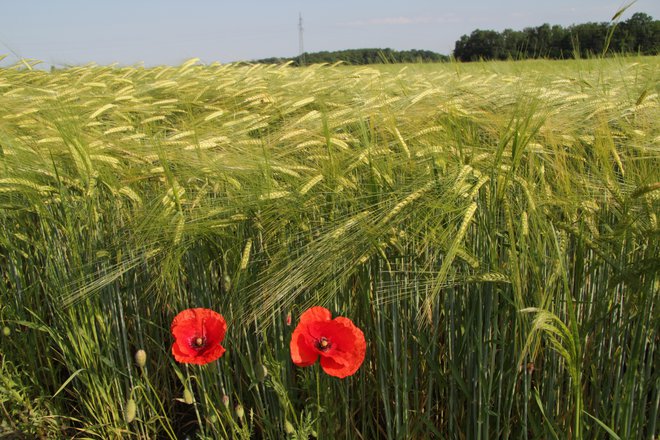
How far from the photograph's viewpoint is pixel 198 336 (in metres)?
A: 1.11

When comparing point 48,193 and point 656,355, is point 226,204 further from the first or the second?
point 656,355

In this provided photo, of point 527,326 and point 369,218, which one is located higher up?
point 369,218

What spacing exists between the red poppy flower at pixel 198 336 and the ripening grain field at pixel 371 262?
81mm

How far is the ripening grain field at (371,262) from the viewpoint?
1.03 metres

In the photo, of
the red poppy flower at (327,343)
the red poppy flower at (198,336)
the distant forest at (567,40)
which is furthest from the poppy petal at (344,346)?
the distant forest at (567,40)

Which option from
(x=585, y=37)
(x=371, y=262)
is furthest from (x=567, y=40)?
(x=371, y=262)

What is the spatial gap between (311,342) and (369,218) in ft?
0.76

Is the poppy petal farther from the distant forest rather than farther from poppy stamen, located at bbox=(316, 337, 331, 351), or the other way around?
the distant forest

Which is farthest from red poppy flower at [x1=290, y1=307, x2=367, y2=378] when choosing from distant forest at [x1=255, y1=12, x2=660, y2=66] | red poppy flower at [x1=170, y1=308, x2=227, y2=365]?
distant forest at [x1=255, y1=12, x2=660, y2=66]


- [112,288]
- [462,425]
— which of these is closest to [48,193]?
[112,288]

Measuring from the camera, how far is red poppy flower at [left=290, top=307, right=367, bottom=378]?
40.6 inches

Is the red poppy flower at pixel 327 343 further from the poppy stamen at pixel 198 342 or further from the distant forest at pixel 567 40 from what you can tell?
the distant forest at pixel 567 40

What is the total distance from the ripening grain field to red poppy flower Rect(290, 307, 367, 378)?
0.15 ft

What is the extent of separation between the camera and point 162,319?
1.56m
